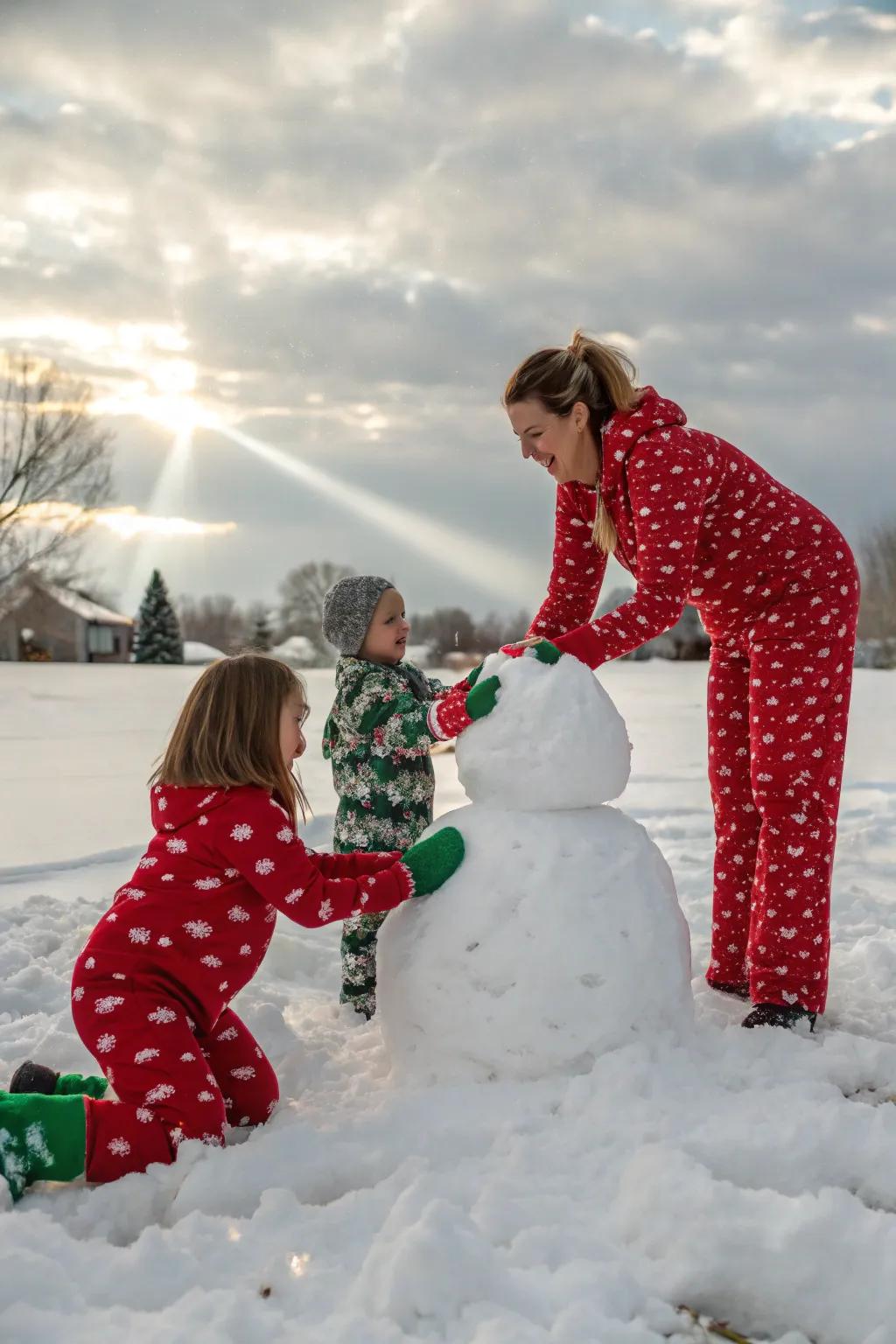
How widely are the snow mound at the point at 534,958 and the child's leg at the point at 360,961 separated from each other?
569 mm

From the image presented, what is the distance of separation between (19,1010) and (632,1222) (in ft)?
6.03

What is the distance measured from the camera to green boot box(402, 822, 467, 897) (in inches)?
87.0

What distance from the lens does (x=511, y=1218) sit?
1.64 metres

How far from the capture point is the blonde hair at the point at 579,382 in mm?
2480

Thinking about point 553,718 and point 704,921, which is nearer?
point 553,718

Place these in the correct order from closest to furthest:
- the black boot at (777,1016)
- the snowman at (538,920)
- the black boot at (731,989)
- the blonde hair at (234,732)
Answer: the snowman at (538,920), the blonde hair at (234,732), the black boot at (777,1016), the black boot at (731,989)

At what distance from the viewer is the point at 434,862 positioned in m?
2.22

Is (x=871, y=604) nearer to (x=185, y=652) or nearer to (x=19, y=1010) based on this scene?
(x=185, y=652)

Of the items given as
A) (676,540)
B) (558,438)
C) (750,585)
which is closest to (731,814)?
(750,585)

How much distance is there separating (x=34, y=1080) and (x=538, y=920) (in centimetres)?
109

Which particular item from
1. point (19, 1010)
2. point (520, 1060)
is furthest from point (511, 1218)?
point (19, 1010)

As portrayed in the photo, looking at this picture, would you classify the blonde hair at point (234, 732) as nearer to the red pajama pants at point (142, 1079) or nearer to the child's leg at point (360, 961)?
the red pajama pants at point (142, 1079)

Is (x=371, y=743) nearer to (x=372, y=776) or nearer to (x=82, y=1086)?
(x=372, y=776)

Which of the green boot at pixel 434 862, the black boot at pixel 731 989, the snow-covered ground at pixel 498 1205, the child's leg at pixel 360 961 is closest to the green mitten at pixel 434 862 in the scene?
the green boot at pixel 434 862
